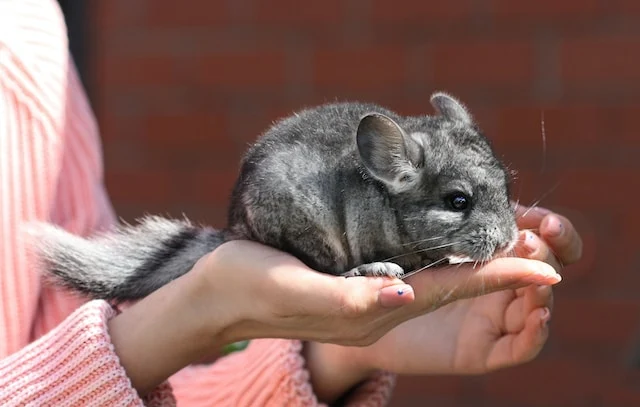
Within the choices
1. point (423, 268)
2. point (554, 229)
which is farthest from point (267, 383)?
point (554, 229)

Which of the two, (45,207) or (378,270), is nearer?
(378,270)

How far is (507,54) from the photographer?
2.77 meters

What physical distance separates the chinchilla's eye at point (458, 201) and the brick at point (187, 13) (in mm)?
1623

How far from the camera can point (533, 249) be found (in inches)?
58.6

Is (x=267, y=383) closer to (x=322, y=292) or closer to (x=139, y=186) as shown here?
(x=322, y=292)

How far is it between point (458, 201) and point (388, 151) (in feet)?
0.40

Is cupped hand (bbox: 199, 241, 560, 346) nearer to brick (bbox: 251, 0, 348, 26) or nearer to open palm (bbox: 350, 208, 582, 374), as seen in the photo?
open palm (bbox: 350, 208, 582, 374)

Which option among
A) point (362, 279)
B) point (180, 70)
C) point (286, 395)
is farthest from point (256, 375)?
point (180, 70)

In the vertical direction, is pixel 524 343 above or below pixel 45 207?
below

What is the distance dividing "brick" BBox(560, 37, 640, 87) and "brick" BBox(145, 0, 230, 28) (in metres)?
0.93

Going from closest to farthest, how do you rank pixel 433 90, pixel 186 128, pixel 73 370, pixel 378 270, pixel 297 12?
pixel 378 270 → pixel 73 370 → pixel 433 90 → pixel 297 12 → pixel 186 128

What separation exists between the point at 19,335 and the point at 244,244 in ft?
1.49

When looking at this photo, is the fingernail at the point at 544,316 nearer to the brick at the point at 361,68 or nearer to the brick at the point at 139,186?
the brick at the point at 361,68

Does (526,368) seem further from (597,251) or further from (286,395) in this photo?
(286,395)
